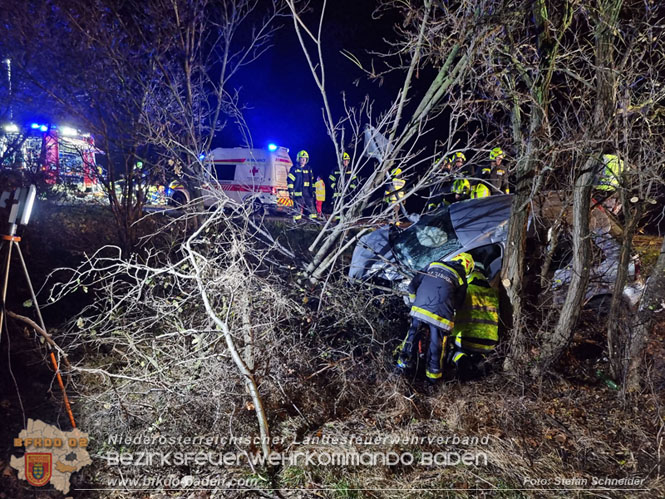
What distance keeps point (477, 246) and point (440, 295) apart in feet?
3.98

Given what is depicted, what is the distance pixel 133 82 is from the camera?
18.8ft

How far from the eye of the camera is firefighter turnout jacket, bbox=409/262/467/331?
12.1 ft

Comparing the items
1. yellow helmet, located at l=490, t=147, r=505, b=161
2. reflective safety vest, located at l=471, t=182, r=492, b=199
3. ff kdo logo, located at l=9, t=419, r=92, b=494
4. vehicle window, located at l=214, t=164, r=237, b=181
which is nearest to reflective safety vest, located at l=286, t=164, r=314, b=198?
vehicle window, located at l=214, t=164, r=237, b=181

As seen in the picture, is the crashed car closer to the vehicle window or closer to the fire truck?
the fire truck

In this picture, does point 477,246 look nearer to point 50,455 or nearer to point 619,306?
point 619,306

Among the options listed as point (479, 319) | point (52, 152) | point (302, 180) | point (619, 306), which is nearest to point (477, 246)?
point (479, 319)

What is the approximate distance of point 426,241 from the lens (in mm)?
5012

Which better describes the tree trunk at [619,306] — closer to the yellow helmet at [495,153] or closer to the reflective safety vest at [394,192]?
the yellow helmet at [495,153]

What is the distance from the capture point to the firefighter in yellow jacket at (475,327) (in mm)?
4086

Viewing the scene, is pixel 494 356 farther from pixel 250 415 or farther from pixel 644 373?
pixel 250 415

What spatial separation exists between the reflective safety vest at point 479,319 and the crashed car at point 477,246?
0.39 metres

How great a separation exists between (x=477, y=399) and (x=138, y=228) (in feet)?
18.2

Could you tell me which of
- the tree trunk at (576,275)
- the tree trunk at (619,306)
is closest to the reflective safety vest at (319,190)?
the tree trunk at (576,275)

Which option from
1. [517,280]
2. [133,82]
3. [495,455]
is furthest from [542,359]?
[133,82]
